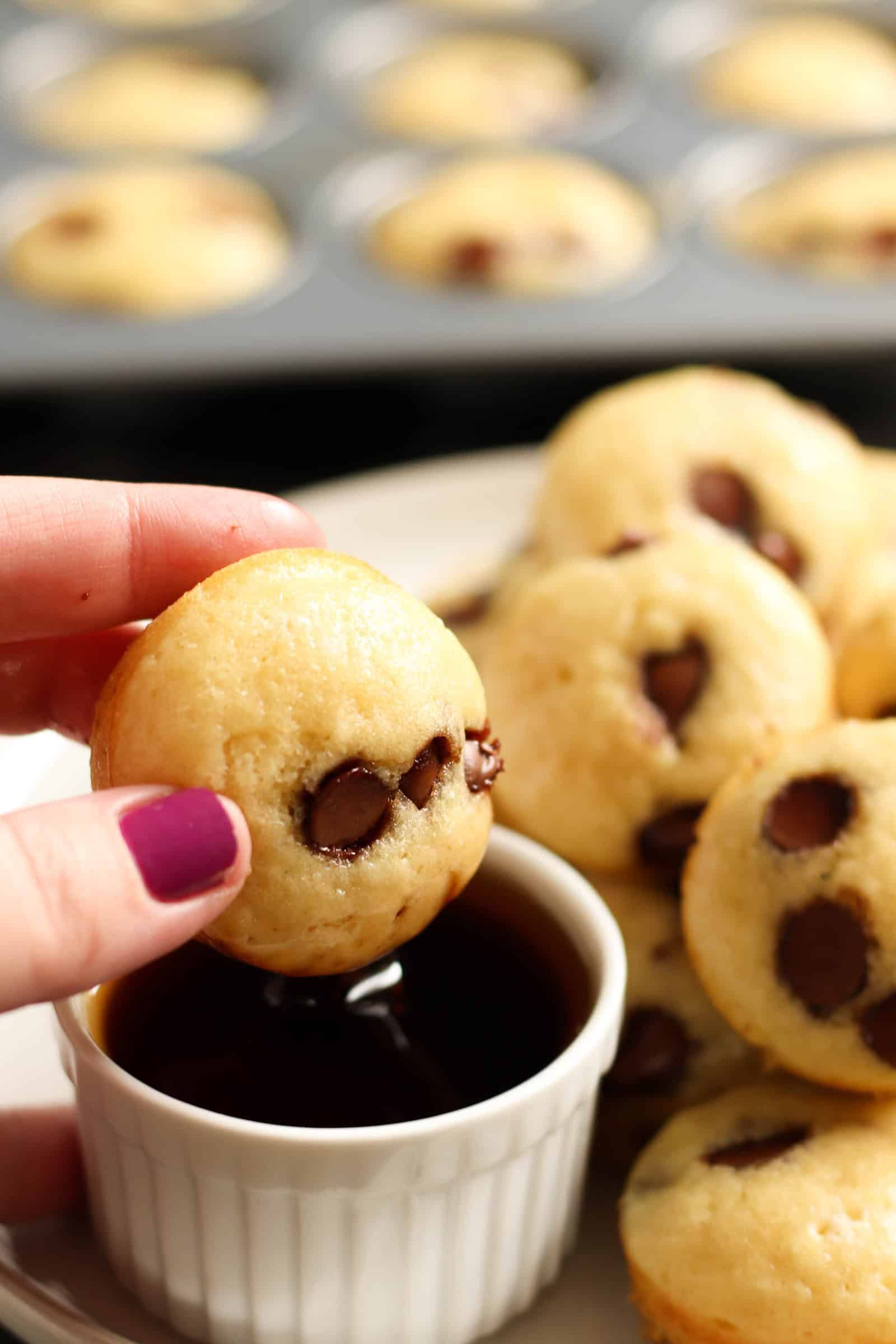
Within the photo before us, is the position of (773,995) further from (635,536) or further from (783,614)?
(635,536)

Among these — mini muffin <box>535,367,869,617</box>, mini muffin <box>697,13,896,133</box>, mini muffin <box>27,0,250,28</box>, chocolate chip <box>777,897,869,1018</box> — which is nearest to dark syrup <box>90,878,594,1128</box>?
chocolate chip <box>777,897,869,1018</box>

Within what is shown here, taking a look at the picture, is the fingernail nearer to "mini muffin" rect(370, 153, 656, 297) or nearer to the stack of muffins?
the stack of muffins

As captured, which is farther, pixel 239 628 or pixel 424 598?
pixel 424 598

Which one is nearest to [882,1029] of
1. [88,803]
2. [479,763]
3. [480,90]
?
[479,763]

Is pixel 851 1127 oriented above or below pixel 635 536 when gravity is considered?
below

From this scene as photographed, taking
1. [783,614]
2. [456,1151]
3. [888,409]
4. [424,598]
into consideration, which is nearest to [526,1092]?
[456,1151]

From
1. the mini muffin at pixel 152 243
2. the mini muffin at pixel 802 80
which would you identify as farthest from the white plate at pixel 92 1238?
the mini muffin at pixel 802 80

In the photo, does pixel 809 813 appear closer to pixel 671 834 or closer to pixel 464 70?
pixel 671 834
